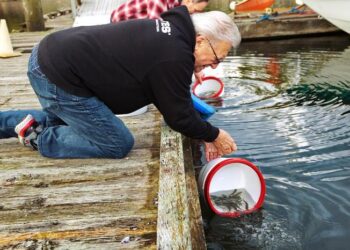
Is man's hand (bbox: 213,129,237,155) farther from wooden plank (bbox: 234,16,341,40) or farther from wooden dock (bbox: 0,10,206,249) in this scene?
wooden plank (bbox: 234,16,341,40)

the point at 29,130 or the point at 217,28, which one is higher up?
the point at 217,28

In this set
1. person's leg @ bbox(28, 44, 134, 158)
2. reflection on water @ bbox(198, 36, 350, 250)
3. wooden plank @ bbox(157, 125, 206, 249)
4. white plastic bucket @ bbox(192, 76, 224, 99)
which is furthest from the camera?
white plastic bucket @ bbox(192, 76, 224, 99)

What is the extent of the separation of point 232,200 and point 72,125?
1.32m

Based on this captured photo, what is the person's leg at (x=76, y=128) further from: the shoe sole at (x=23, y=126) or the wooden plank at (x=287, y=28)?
the wooden plank at (x=287, y=28)

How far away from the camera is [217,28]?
246 cm

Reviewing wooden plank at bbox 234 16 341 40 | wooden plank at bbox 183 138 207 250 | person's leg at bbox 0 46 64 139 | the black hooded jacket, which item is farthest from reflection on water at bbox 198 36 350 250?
wooden plank at bbox 234 16 341 40

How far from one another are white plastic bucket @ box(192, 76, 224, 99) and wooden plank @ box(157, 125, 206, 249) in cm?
347

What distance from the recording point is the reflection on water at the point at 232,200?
326 cm

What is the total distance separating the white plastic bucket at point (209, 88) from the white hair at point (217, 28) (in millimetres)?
4279

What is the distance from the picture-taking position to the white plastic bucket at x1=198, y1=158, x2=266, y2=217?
124 inches

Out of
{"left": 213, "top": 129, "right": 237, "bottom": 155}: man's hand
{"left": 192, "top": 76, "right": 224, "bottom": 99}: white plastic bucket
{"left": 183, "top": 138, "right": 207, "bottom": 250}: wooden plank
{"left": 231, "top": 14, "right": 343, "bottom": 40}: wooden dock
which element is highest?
{"left": 213, "top": 129, "right": 237, "bottom": 155}: man's hand

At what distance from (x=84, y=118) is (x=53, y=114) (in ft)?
1.58

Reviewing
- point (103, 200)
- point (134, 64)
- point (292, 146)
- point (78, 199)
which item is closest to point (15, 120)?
point (78, 199)

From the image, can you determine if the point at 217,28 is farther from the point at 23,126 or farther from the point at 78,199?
the point at 23,126
